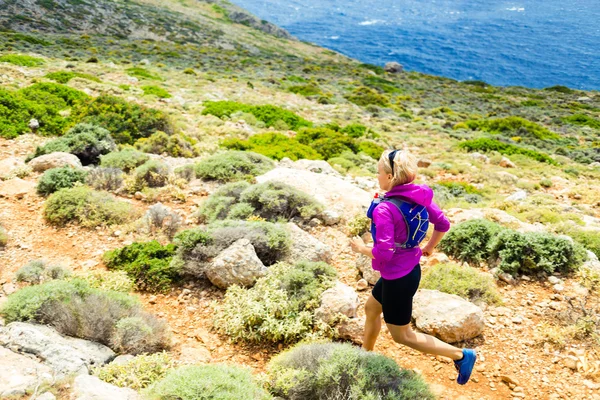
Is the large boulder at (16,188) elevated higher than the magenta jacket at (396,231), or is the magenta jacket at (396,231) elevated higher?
the magenta jacket at (396,231)

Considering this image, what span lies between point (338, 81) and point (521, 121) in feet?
65.1

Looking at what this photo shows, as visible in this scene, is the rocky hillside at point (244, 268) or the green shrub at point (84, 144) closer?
the rocky hillside at point (244, 268)

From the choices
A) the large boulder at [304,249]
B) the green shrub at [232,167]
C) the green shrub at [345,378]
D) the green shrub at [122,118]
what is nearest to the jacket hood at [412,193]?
the green shrub at [345,378]

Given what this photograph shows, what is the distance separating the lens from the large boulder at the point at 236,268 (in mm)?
5293

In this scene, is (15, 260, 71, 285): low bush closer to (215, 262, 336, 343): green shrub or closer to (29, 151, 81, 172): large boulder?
(215, 262, 336, 343): green shrub

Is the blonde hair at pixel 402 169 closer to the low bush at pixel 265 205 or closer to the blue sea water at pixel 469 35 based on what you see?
the low bush at pixel 265 205

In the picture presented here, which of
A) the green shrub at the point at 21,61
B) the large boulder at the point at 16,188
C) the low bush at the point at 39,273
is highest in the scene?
the green shrub at the point at 21,61

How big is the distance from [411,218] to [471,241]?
3.85m

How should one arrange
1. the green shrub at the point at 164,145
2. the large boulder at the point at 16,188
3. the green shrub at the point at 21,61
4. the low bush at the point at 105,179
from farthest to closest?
the green shrub at the point at 21,61
the green shrub at the point at 164,145
the low bush at the point at 105,179
the large boulder at the point at 16,188

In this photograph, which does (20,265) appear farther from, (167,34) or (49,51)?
(167,34)

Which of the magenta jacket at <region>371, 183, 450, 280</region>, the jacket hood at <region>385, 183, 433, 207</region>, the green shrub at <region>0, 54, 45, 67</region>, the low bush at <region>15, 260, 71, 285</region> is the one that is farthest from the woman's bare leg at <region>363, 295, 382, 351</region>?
the green shrub at <region>0, 54, 45, 67</region>

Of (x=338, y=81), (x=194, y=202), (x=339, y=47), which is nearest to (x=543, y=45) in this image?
(x=339, y=47)

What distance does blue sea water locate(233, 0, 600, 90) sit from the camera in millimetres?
80688

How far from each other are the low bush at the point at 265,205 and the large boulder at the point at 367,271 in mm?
1650
